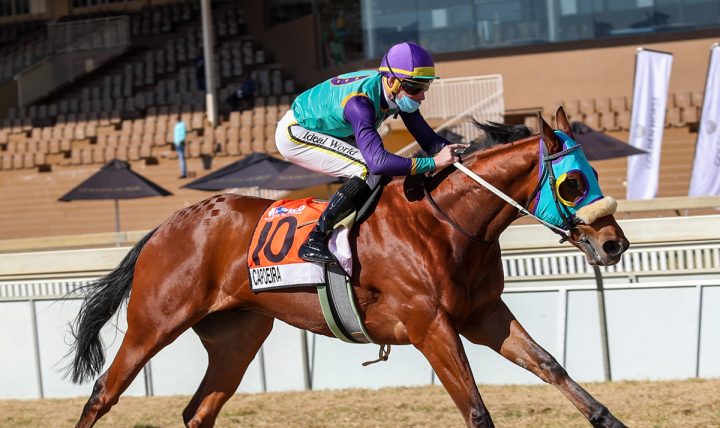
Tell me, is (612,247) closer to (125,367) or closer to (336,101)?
(336,101)

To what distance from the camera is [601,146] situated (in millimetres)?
14883

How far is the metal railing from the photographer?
2809cm

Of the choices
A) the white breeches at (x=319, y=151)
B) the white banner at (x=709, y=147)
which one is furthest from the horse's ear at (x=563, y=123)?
the white banner at (x=709, y=147)

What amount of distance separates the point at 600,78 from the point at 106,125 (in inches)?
448

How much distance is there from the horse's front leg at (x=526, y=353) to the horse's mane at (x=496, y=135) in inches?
31.0

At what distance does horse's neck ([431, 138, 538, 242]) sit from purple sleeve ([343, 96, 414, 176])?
31cm

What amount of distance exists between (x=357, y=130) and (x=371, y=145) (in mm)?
117

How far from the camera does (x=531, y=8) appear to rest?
21.1m

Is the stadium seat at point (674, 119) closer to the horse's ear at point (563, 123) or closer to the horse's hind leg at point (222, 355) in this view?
the horse's hind leg at point (222, 355)

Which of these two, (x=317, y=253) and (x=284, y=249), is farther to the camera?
(x=284, y=249)

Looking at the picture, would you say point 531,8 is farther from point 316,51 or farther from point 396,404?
point 396,404

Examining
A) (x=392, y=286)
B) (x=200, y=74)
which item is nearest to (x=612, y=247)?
(x=392, y=286)

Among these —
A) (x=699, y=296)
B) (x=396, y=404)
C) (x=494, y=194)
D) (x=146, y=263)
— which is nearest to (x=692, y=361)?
(x=699, y=296)

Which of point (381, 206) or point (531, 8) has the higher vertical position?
point (531, 8)
